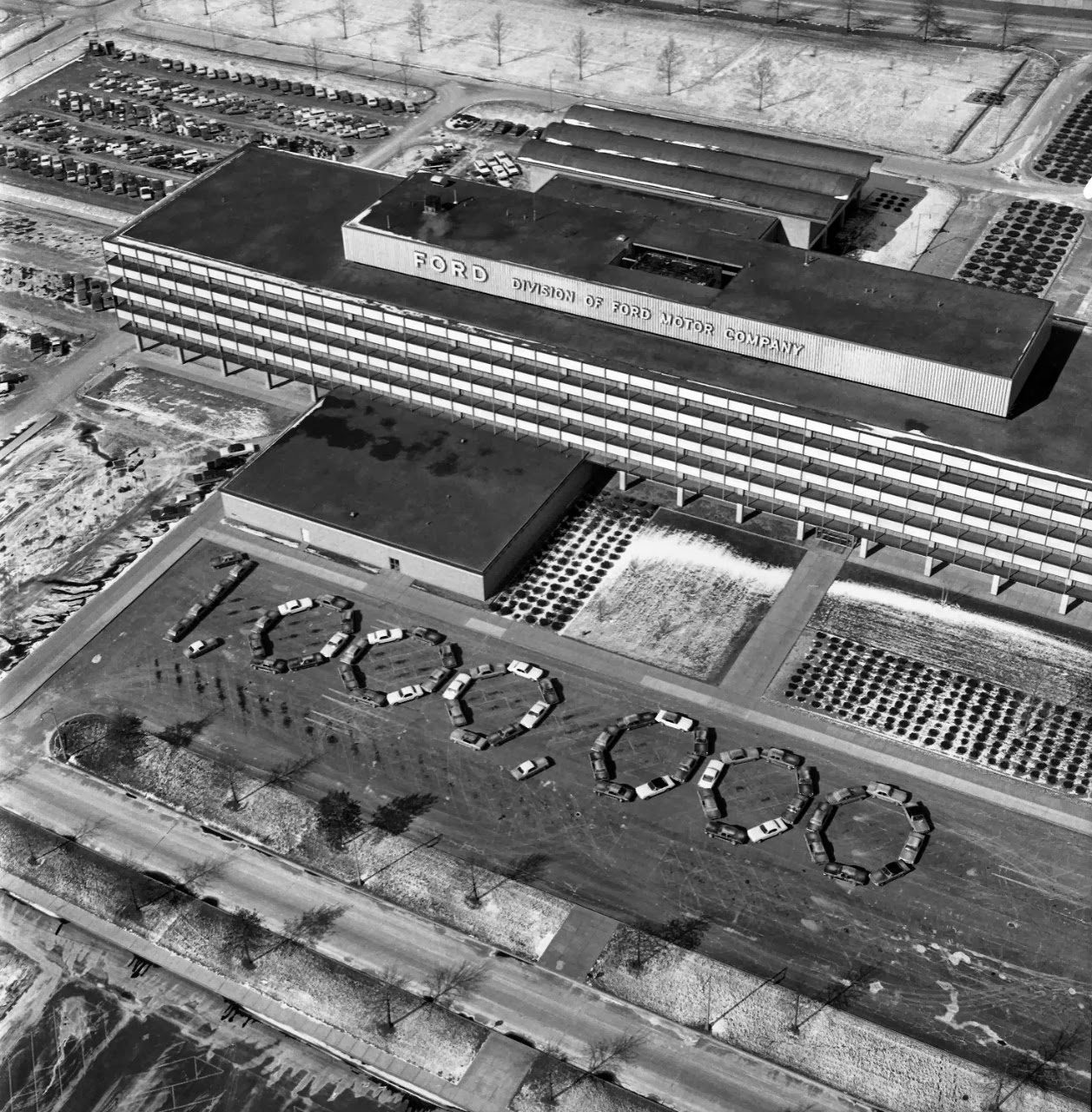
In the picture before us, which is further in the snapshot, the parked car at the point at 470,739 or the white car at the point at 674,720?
the white car at the point at 674,720

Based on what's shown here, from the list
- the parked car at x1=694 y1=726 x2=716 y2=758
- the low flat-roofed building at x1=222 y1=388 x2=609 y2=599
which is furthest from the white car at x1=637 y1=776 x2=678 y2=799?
the low flat-roofed building at x1=222 y1=388 x2=609 y2=599

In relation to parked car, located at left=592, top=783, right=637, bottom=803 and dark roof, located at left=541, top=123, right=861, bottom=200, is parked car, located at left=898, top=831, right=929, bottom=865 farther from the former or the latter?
dark roof, located at left=541, top=123, right=861, bottom=200

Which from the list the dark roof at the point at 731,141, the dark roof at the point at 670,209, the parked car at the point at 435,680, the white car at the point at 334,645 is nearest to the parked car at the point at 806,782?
the parked car at the point at 435,680

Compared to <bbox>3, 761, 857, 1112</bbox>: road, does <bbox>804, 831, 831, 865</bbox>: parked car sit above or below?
above

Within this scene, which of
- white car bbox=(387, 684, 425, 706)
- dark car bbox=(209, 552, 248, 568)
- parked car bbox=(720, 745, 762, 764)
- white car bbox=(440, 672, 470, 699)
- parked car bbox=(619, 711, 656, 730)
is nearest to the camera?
parked car bbox=(720, 745, 762, 764)

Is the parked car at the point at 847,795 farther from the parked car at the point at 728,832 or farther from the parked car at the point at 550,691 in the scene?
the parked car at the point at 550,691

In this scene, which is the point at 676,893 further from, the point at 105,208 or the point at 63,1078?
the point at 105,208

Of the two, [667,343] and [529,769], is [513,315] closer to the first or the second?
[667,343]

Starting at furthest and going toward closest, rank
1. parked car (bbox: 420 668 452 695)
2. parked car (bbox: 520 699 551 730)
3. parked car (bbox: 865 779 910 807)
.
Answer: parked car (bbox: 420 668 452 695), parked car (bbox: 520 699 551 730), parked car (bbox: 865 779 910 807)
